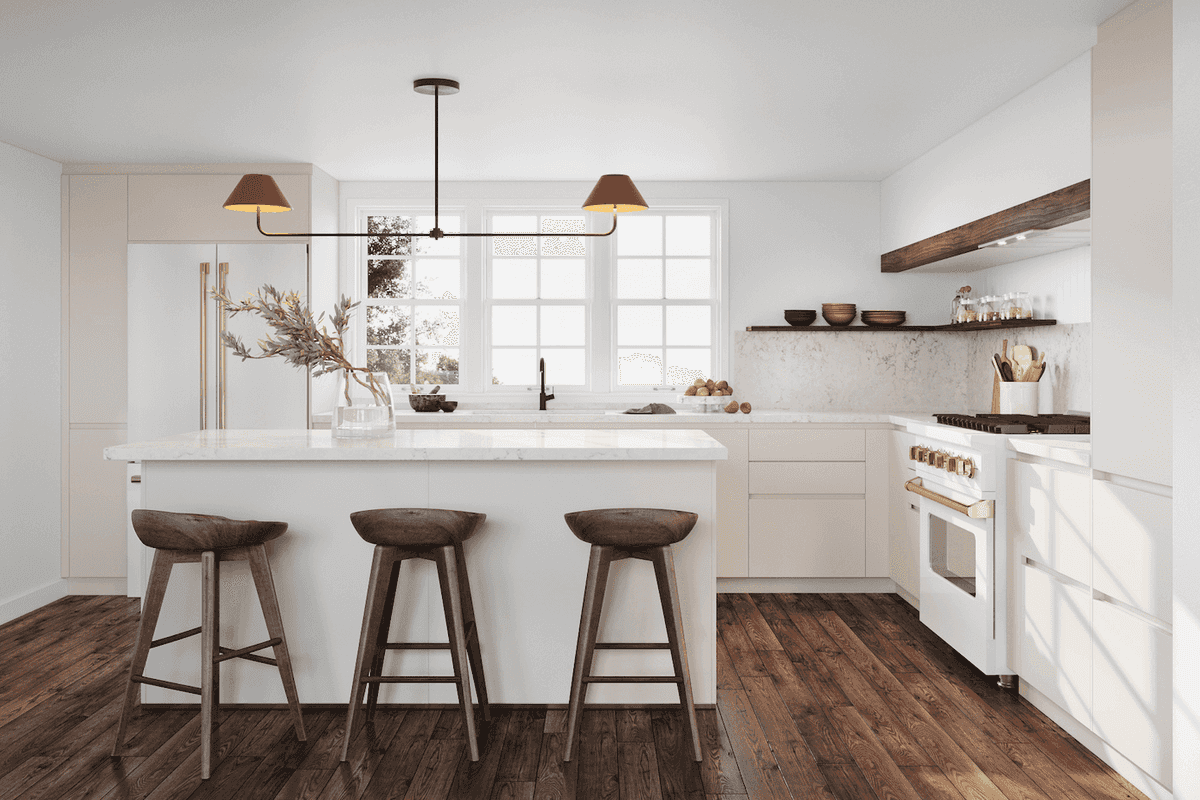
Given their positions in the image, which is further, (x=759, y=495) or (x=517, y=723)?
(x=759, y=495)

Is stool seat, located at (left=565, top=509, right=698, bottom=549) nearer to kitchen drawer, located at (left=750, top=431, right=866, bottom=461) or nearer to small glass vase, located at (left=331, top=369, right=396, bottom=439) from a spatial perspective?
small glass vase, located at (left=331, top=369, right=396, bottom=439)

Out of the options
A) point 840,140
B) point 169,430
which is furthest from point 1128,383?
point 169,430

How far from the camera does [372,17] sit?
2941mm

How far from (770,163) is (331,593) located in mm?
3498

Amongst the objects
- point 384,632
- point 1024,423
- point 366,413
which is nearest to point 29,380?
point 366,413

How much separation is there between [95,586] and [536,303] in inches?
124

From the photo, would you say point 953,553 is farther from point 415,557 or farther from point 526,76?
point 526,76

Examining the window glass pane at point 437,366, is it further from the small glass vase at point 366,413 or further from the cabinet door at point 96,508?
the small glass vase at point 366,413

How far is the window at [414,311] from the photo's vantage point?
5.67 metres

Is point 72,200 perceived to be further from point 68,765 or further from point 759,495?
point 759,495

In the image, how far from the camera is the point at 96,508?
494cm

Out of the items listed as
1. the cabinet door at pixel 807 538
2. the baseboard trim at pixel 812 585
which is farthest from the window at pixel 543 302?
the baseboard trim at pixel 812 585

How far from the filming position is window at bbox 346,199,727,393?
5.62 meters

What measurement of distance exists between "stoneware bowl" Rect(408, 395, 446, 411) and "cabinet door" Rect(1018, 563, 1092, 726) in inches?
131
